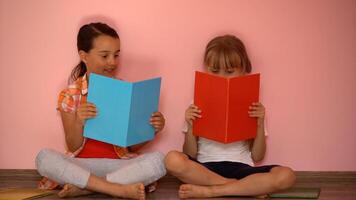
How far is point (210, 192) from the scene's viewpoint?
2.45 m

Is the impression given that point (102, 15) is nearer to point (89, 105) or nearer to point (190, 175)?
point (89, 105)

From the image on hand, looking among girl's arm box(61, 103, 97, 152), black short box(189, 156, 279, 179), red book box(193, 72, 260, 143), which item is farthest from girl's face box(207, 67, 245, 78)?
girl's arm box(61, 103, 97, 152)

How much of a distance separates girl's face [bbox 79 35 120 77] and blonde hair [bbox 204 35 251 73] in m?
0.41

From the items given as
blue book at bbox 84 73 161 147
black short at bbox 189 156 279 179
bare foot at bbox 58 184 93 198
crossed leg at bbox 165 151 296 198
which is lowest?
bare foot at bbox 58 184 93 198

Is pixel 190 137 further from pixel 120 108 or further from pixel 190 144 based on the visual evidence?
pixel 120 108

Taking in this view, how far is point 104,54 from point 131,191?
24.7 inches

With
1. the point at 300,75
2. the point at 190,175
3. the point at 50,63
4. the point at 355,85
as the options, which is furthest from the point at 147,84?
the point at 355,85

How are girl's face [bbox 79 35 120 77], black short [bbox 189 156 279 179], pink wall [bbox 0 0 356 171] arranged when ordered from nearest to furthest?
black short [bbox 189 156 279 179], girl's face [bbox 79 35 120 77], pink wall [bbox 0 0 356 171]

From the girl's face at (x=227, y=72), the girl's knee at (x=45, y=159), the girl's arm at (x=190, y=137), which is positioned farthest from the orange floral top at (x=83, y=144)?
the girl's face at (x=227, y=72)

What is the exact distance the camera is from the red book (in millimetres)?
2451

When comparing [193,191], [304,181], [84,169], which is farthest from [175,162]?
[304,181]

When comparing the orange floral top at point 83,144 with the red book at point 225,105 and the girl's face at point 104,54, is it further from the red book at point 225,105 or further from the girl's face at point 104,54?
the red book at point 225,105

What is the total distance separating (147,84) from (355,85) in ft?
3.44

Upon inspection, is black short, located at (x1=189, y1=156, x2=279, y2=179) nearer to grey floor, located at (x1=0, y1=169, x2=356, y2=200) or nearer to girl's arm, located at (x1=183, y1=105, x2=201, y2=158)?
girl's arm, located at (x1=183, y1=105, x2=201, y2=158)
